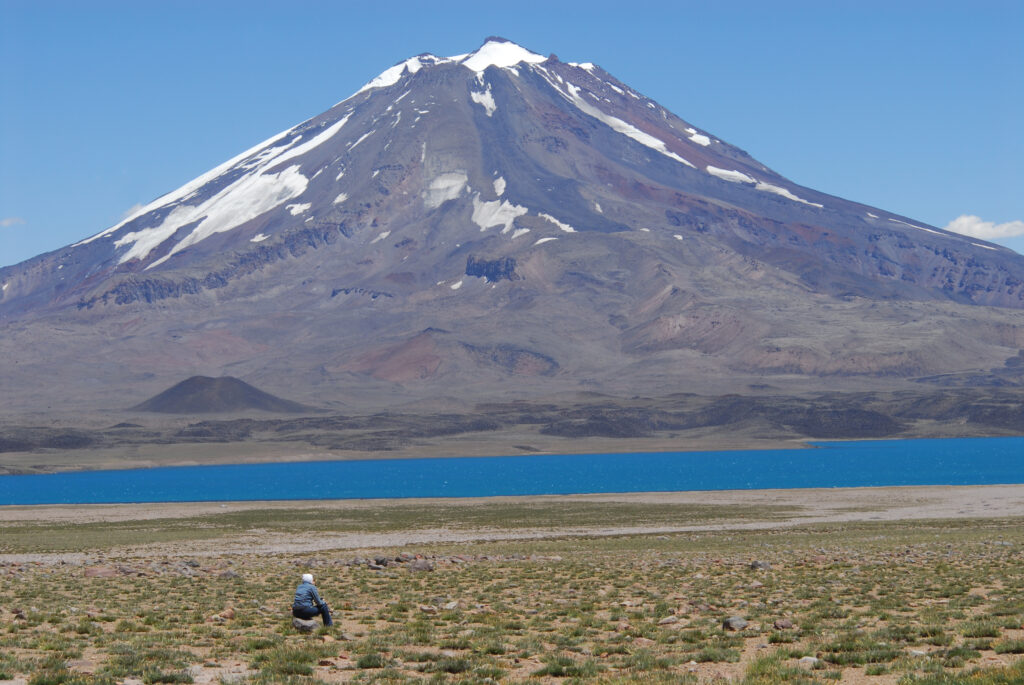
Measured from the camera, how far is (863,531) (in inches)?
2046

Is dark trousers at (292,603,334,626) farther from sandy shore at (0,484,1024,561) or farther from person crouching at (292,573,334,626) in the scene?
sandy shore at (0,484,1024,561)

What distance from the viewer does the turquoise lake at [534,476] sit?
11475cm

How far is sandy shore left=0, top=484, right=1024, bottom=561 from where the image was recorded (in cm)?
5294

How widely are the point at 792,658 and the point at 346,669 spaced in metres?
6.70

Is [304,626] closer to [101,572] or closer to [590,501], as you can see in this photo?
[101,572]

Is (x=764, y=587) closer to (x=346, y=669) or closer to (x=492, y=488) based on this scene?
(x=346, y=669)

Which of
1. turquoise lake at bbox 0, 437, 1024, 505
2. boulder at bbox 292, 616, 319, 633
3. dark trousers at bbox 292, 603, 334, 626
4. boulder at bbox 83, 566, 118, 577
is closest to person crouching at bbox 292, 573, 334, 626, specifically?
dark trousers at bbox 292, 603, 334, 626

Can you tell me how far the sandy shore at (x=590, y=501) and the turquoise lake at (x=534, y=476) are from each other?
14.8 meters

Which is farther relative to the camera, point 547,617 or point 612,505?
point 612,505

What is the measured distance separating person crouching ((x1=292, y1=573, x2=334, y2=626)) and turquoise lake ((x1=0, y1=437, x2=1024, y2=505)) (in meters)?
80.2

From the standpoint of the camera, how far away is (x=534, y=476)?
141 m

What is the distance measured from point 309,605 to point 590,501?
63.8 meters

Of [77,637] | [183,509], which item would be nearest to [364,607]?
[77,637]

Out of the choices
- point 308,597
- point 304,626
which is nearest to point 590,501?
point 308,597
